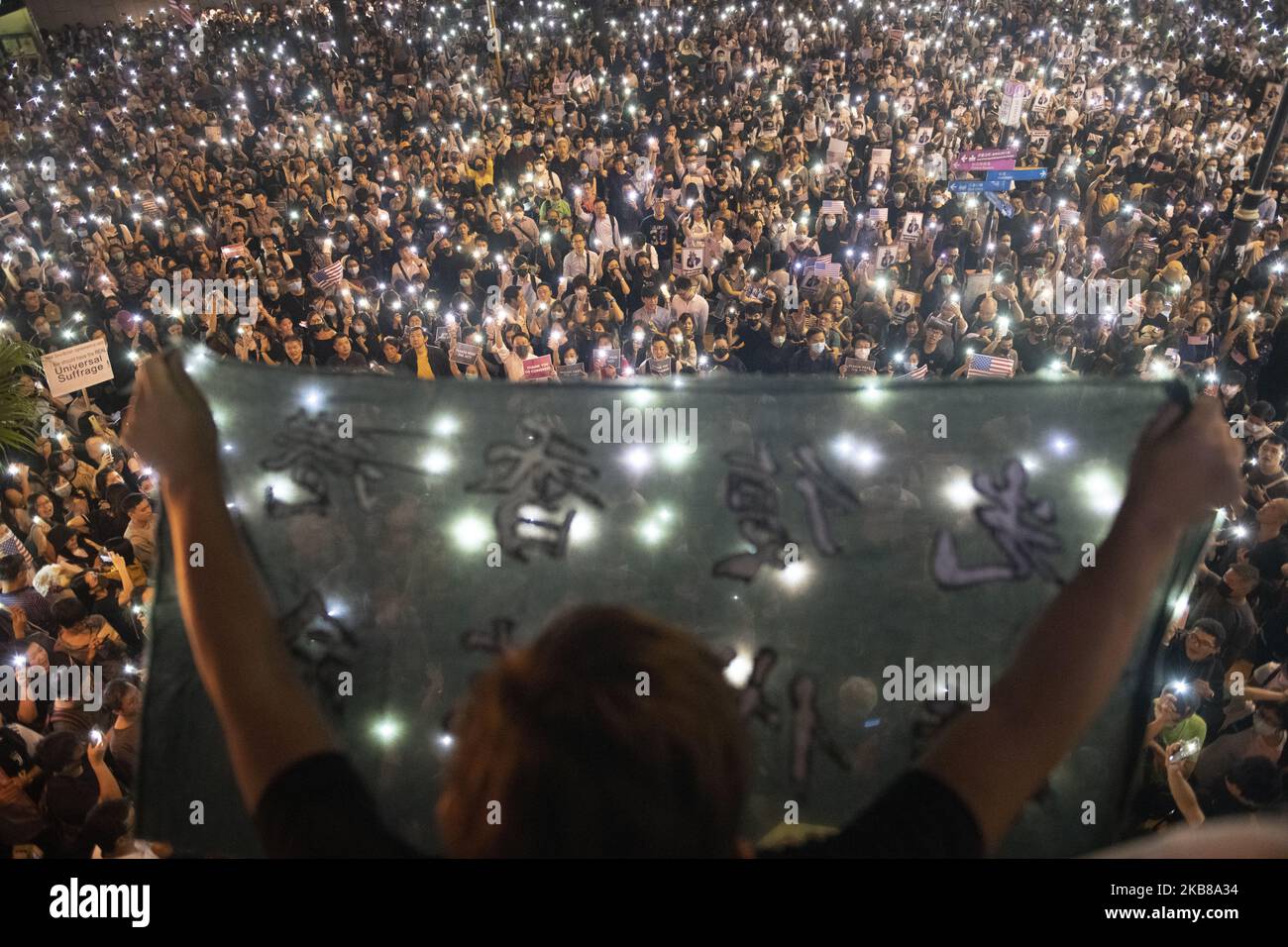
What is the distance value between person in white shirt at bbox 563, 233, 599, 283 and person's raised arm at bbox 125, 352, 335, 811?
847cm

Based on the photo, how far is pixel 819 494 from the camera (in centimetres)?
232

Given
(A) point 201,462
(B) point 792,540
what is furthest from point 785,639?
(A) point 201,462

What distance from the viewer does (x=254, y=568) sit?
6.37 feet

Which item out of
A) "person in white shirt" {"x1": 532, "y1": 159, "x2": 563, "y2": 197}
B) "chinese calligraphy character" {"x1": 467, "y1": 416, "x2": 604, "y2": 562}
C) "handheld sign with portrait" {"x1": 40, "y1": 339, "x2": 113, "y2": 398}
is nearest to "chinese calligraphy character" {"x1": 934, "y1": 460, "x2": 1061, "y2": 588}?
"chinese calligraphy character" {"x1": 467, "y1": 416, "x2": 604, "y2": 562}

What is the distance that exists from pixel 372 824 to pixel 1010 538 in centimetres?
191

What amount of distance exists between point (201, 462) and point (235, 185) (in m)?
15.0

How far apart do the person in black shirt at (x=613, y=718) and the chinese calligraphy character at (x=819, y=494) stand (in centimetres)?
62

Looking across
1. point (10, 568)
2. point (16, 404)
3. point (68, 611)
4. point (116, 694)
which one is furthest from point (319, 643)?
point (16, 404)

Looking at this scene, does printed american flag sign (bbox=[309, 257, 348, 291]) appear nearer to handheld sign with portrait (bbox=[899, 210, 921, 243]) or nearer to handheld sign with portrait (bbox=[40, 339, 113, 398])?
handheld sign with portrait (bbox=[40, 339, 113, 398])

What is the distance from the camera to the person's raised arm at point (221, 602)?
1.55 m

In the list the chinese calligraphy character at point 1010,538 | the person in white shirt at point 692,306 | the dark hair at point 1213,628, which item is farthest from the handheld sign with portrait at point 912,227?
the chinese calligraphy character at point 1010,538

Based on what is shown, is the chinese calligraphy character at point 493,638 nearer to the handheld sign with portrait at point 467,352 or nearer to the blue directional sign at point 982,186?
the handheld sign with portrait at point 467,352
